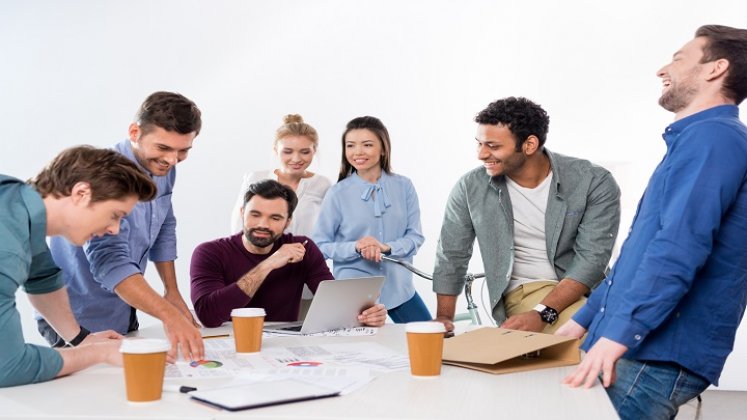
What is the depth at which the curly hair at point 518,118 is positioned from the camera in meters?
2.76

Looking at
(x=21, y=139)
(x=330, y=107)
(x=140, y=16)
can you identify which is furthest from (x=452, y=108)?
(x=21, y=139)

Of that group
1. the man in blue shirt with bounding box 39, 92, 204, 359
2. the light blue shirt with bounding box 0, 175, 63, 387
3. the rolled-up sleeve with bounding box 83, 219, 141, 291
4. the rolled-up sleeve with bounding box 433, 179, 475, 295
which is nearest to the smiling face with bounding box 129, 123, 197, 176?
the man in blue shirt with bounding box 39, 92, 204, 359

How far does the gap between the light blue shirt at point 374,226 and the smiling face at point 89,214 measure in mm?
1723

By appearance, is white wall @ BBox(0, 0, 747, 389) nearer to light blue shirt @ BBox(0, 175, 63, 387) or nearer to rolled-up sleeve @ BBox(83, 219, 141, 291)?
rolled-up sleeve @ BBox(83, 219, 141, 291)

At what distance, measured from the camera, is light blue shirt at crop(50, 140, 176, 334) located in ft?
6.97

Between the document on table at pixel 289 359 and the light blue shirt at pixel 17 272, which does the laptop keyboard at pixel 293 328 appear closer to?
the document on table at pixel 289 359

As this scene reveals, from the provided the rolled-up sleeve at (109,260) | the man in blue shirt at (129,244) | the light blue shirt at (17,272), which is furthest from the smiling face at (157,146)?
the light blue shirt at (17,272)

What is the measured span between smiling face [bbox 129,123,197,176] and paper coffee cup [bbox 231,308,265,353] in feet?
2.28

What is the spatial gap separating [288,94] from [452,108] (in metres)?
1.16

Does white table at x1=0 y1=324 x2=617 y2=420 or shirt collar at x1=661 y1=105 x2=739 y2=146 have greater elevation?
shirt collar at x1=661 y1=105 x2=739 y2=146

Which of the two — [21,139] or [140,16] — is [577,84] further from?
[21,139]

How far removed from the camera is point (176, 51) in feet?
18.6

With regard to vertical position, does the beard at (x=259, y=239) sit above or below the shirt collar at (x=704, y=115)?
below

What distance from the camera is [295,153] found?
377 cm
